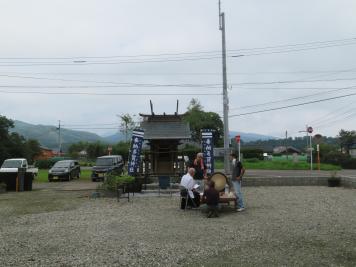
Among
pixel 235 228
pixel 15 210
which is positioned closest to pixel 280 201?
pixel 235 228

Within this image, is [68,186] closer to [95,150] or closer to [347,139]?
[95,150]

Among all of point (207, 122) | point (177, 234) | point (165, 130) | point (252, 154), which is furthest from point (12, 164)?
point (207, 122)

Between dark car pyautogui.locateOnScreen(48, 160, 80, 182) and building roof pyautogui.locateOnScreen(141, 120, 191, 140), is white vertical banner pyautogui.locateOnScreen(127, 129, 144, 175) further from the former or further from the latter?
dark car pyautogui.locateOnScreen(48, 160, 80, 182)

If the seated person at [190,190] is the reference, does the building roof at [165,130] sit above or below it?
above

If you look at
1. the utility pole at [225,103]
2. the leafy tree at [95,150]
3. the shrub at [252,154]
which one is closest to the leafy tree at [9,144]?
the shrub at [252,154]

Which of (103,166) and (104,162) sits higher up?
(104,162)

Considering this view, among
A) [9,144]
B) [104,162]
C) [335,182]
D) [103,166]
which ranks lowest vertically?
[335,182]

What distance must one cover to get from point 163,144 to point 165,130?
0.76 metres

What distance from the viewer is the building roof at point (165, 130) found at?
80.1 ft

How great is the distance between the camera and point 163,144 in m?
25.2

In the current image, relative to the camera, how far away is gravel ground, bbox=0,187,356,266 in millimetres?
7770

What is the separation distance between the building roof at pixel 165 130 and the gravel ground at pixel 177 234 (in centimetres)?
800

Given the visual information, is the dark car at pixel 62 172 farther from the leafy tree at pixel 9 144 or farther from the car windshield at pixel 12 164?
the leafy tree at pixel 9 144

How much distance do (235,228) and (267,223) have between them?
1058mm
